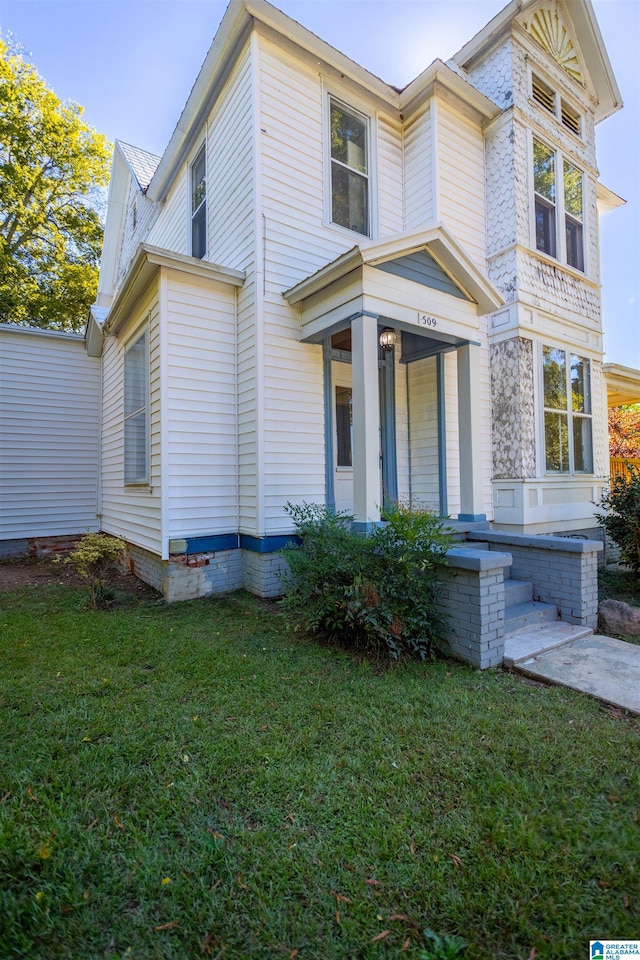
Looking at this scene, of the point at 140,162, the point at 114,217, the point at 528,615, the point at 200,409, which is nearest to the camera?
the point at 528,615

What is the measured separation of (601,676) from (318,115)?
7540 millimetres

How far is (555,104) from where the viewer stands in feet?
26.1

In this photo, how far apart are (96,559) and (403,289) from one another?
4771 mm

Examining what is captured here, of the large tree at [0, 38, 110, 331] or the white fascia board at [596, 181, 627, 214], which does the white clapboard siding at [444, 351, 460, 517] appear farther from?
the large tree at [0, 38, 110, 331]

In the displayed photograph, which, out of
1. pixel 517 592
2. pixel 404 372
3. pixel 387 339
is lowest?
pixel 517 592

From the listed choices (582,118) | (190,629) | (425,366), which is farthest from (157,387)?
(582,118)

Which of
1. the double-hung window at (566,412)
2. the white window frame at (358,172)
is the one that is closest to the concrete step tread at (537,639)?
the double-hung window at (566,412)

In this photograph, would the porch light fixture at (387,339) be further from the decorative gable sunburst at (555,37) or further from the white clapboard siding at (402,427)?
the decorative gable sunburst at (555,37)

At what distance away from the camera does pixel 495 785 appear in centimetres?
216

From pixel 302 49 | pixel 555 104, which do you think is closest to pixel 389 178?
pixel 302 49

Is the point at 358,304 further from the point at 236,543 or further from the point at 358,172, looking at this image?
the point at 358,172

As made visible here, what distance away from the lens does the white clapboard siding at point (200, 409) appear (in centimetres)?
542

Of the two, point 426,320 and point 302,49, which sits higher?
point 302,49

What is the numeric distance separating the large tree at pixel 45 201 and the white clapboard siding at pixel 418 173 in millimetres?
14855
